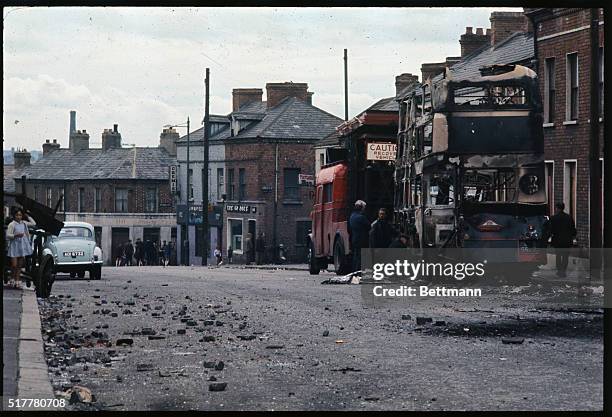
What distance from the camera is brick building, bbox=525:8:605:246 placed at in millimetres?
20797

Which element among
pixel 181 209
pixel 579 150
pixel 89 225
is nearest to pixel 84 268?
pixel 89 225

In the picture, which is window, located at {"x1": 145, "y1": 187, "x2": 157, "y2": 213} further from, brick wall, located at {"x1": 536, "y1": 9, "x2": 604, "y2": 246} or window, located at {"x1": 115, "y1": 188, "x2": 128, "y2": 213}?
brick wall, located at {"x1": 536, "y1": 9, "x2": 604, "y2": 246}

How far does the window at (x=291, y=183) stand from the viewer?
29850 mm

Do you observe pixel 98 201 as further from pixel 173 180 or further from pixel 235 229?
pixel 235 229

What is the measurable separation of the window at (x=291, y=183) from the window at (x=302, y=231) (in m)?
0.70

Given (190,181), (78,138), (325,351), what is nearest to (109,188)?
(190,181)

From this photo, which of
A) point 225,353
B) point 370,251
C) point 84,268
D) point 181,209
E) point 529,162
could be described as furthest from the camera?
point 181,209

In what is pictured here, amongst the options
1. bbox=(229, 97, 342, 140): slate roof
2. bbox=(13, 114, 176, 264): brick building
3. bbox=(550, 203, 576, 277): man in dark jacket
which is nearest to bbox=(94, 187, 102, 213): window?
bbox=(13, 114, 176, 264): brick building

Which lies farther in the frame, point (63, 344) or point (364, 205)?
point (364, 205)

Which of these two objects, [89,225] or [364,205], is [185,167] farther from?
[364,205]

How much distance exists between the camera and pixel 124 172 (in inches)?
1539

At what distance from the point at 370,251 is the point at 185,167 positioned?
13327 millimetres

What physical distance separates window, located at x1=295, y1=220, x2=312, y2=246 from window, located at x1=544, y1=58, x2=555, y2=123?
6.75m

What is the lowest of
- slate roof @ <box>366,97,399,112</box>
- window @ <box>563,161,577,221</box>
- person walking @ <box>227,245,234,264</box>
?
person walking @ <box>227,245,234,264</box>
